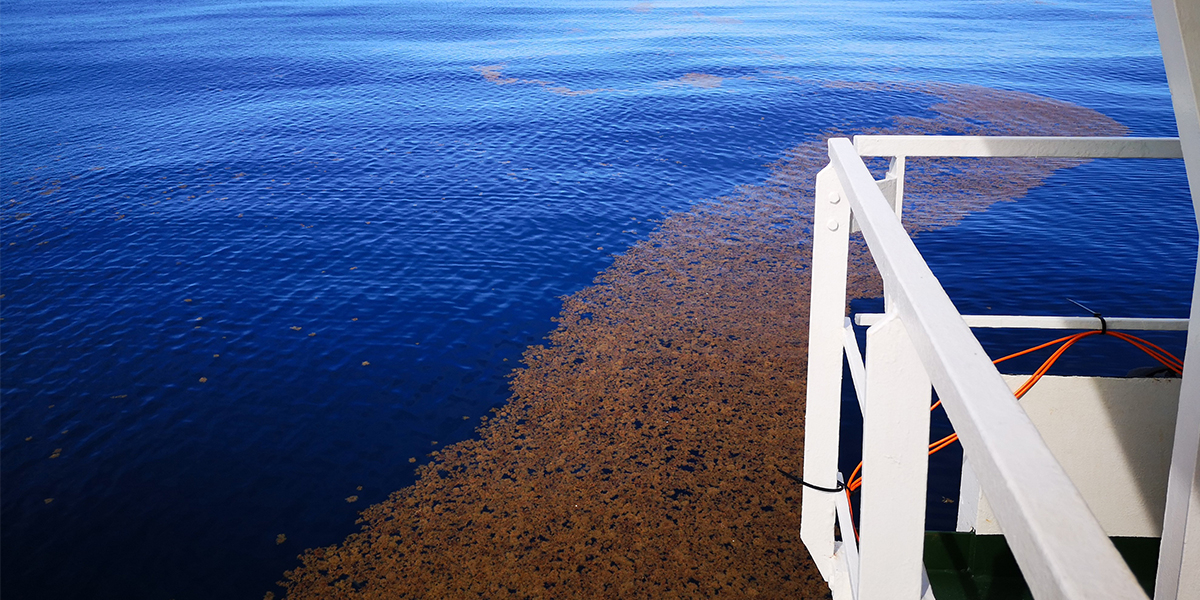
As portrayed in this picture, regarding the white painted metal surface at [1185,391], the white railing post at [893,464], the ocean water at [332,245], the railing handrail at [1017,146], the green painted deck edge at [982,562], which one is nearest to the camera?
the white railing post at [893,464]

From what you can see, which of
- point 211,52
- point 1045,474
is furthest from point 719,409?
point 211,52

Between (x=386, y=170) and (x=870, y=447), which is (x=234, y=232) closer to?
(x=386, y=170)

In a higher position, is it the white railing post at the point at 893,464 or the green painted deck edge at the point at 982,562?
the white railing post at the point at 893,464

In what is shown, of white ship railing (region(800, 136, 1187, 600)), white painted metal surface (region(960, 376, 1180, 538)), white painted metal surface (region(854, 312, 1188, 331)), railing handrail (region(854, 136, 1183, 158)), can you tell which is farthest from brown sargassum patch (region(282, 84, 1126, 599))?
railing handrail (region(854, 136, 1183, 158))

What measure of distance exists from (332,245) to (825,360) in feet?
43.9

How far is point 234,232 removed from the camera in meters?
15.9

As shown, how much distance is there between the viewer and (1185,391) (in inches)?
107

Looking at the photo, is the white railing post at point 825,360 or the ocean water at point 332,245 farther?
the ocean water at point 332,245

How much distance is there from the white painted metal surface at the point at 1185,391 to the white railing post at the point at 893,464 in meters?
1.19

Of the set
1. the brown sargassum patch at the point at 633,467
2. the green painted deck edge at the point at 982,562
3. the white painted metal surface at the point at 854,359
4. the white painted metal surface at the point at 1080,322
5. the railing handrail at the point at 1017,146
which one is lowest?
the brown sargassum patch at the point at 633,467

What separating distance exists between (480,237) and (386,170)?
5.86 m

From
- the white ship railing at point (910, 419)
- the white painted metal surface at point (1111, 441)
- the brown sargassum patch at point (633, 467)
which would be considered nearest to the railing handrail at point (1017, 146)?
the white ship railing at point (910, 419)

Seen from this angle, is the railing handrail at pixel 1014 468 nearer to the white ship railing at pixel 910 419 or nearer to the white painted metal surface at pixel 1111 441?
the white ship railing at pixel 910 419

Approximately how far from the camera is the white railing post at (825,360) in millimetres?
3186
